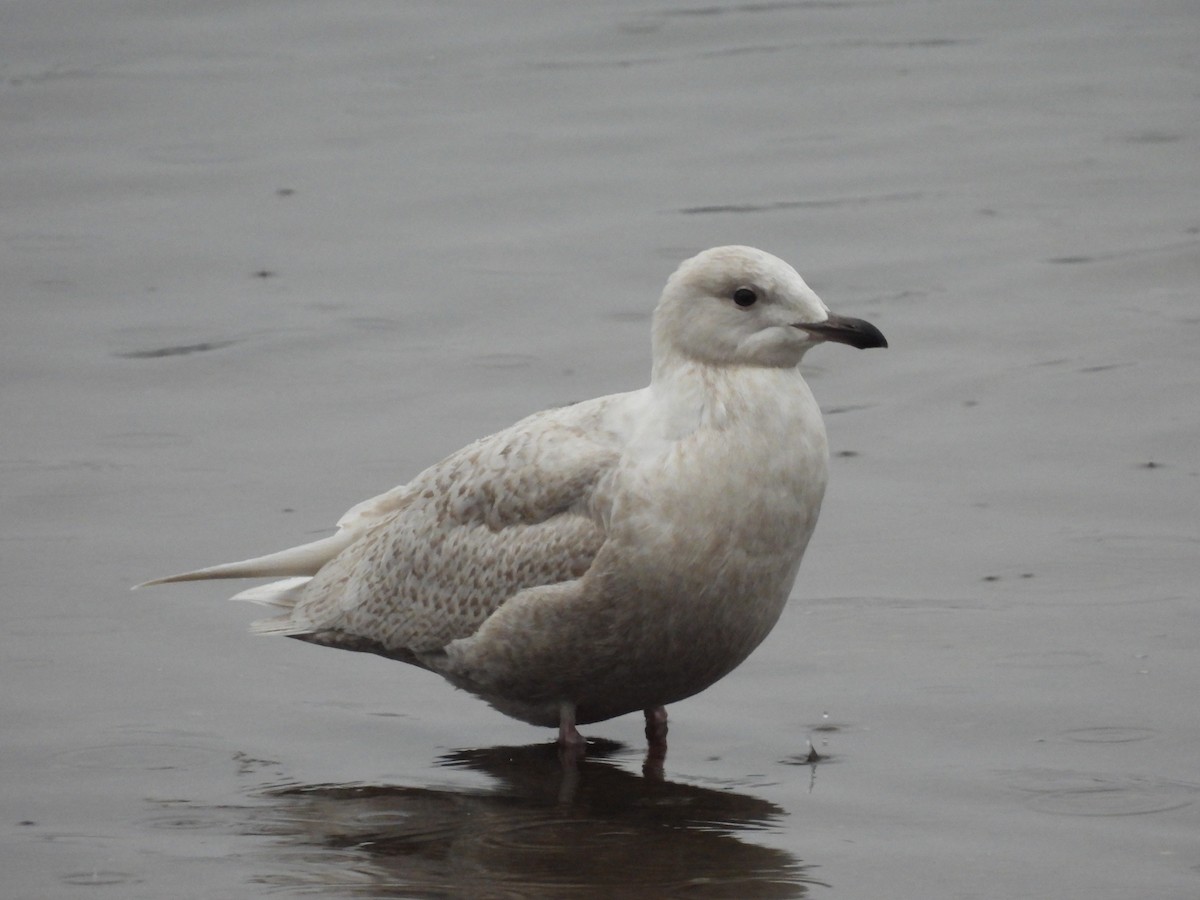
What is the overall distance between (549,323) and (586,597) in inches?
207

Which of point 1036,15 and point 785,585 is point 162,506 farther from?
point 1036,15

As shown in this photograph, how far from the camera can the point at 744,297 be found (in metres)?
6.79

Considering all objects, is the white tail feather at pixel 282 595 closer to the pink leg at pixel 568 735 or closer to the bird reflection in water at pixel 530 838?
the bird reflection in water at pixel 530 838

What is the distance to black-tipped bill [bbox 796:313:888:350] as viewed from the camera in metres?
6.66

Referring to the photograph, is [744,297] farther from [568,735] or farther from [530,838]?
[530,838]

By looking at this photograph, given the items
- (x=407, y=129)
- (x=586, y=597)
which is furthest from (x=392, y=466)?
(x=407, y=129)

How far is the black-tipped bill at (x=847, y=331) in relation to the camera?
6.66 meters

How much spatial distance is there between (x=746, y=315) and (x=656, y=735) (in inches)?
57.7

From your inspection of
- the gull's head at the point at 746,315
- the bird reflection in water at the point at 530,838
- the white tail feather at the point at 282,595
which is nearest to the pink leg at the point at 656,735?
the bird reflection in water at the point at 530,838

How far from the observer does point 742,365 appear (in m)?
6.81

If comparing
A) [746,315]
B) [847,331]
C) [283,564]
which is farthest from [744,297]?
[283,564]

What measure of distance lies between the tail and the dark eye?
2053 mm

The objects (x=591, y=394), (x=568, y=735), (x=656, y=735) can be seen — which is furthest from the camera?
(x=591, y=394)

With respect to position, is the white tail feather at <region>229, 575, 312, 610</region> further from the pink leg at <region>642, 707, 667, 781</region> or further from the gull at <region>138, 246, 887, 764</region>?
the pink leg at <region>642, 707, 667, 781</region>
